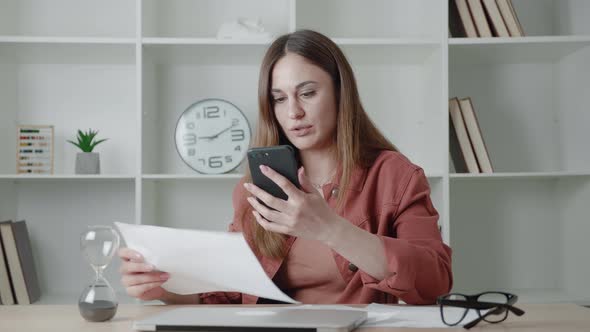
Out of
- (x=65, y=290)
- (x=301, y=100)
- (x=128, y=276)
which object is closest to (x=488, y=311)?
(x=128, y=276)

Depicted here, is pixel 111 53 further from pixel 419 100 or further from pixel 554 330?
pixel 554 330

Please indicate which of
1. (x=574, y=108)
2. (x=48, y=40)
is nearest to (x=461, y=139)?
(x=574, y=108)

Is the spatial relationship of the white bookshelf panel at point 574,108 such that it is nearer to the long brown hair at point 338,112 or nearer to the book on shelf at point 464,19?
the book on shelf at point 464,19

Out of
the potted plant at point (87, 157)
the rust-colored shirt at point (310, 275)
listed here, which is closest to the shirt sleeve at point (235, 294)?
the rust-colored shirt at point (310, 275)

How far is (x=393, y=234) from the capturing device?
65.8 inches

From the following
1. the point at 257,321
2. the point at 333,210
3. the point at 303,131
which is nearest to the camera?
the point at 257,321

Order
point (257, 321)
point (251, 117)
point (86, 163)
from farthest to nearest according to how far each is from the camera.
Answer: point (251, 117), point (86, 163), point (257, 321)

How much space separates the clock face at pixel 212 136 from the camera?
276 cm

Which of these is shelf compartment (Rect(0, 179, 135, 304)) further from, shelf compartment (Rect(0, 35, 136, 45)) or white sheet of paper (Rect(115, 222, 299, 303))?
white sheet of paper (Rect(115, 222, 299, 303))

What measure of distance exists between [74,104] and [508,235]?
6.00 feet

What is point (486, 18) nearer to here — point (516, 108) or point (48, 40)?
point (516, 108)

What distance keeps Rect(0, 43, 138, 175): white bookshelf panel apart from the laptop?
1817mm

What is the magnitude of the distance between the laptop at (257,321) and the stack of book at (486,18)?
67.5 inches

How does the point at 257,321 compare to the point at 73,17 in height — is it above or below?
below
